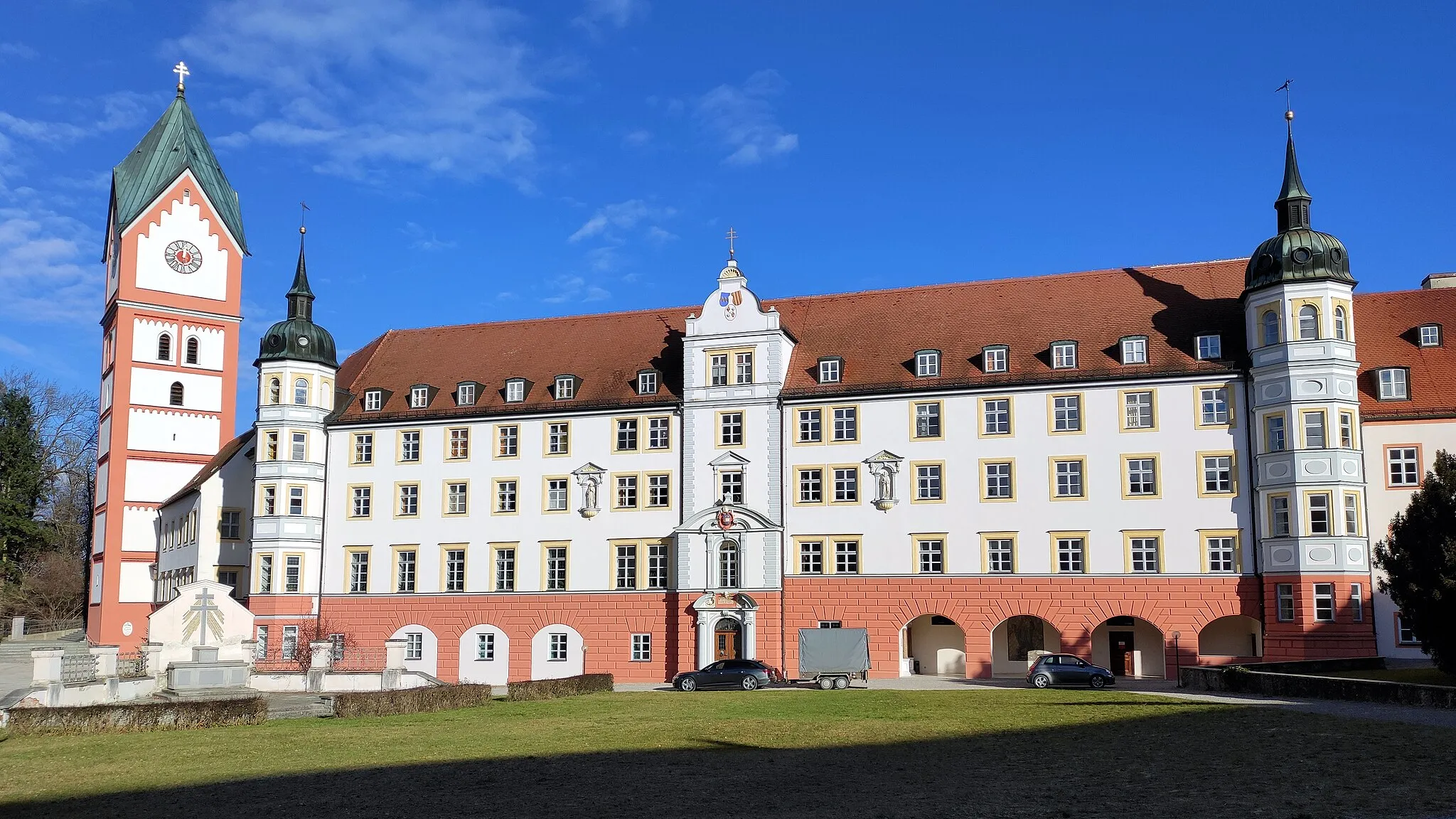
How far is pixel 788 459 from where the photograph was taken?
1972 inches

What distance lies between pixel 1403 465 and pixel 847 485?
18478mm

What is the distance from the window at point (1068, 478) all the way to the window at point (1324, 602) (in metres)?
8.11

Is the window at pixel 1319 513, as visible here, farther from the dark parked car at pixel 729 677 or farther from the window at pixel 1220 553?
the dark parked car at pixel 729 677

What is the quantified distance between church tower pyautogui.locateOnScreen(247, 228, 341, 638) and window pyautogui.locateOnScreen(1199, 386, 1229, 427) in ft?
112

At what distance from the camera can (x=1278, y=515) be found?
145 ft

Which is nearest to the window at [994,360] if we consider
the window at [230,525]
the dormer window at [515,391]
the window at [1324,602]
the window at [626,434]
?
the window at [1324,602]

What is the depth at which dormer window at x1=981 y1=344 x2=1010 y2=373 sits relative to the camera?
4872cm

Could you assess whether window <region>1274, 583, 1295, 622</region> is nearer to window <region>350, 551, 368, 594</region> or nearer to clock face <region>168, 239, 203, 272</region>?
window <region>350, 551, 368, 594</region>

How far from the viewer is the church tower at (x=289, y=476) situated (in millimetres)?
54750

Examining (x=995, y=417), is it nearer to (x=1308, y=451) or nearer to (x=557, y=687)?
(x=1308, y=451)

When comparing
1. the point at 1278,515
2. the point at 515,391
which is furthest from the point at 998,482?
the point at 515,391

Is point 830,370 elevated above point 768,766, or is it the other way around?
point 830,370

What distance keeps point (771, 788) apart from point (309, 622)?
40.9 m

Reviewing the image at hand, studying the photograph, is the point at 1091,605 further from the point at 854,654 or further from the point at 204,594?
the point at 204,594
